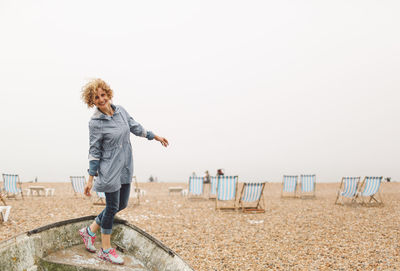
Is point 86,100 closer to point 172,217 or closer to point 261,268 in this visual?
point 261,268

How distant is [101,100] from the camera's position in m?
2.66

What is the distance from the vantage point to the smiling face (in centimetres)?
266

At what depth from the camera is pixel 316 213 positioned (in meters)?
8.40

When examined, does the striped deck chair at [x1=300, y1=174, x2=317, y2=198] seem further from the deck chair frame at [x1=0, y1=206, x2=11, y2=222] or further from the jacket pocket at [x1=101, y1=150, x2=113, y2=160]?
the jacket pocket at [x1=101, y1=150, x2=113, y2=160]

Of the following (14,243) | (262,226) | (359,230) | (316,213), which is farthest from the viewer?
(316,213)

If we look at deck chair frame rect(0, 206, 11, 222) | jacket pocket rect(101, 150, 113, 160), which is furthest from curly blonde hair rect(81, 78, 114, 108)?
deck chair frame rect(0, 206, 11, 222)

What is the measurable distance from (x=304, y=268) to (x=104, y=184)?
119 inches

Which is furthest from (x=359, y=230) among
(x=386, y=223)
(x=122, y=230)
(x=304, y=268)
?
(x=122, y=230)

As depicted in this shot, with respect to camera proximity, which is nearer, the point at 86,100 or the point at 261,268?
the point at 86,100

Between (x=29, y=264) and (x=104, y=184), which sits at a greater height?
(x=104, y=184)

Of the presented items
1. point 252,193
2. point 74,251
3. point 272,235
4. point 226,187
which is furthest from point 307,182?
point 74,251

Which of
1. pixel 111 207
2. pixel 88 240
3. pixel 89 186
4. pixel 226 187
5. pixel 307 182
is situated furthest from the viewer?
pixel 307 182

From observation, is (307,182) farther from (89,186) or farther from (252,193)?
(89,186)

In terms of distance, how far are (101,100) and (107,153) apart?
505 millimetres
